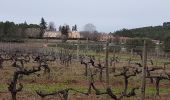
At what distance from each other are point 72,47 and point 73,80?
46.1m

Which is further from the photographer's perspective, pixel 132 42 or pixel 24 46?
pixel 24 46

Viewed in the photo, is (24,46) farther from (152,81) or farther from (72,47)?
(152,81)

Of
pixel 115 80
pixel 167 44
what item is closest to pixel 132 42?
pixel 167 44

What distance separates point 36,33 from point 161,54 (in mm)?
66091

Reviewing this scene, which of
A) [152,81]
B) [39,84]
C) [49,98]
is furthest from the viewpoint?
[152,81]

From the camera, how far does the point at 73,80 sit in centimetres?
2812

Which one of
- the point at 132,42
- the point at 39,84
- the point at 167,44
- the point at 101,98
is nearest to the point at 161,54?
the point at 167,44

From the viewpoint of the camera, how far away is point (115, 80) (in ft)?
94.7

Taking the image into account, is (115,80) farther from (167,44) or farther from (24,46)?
(24,46)

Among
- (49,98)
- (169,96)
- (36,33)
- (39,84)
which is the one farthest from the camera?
(36,33)

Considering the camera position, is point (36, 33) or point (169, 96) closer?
point (169, 96)

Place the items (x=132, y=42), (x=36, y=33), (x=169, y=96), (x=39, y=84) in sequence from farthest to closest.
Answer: (x=36, y=33)
(x=132, y=42)
(x=39, y=84)
(x=169, y=96)

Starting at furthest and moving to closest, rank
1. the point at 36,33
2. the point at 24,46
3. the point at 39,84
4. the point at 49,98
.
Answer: the point at 36,33
the point at 24,46
the point at 39,84
the point at 49,98

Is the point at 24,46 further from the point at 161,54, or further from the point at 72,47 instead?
the point at 161,54
